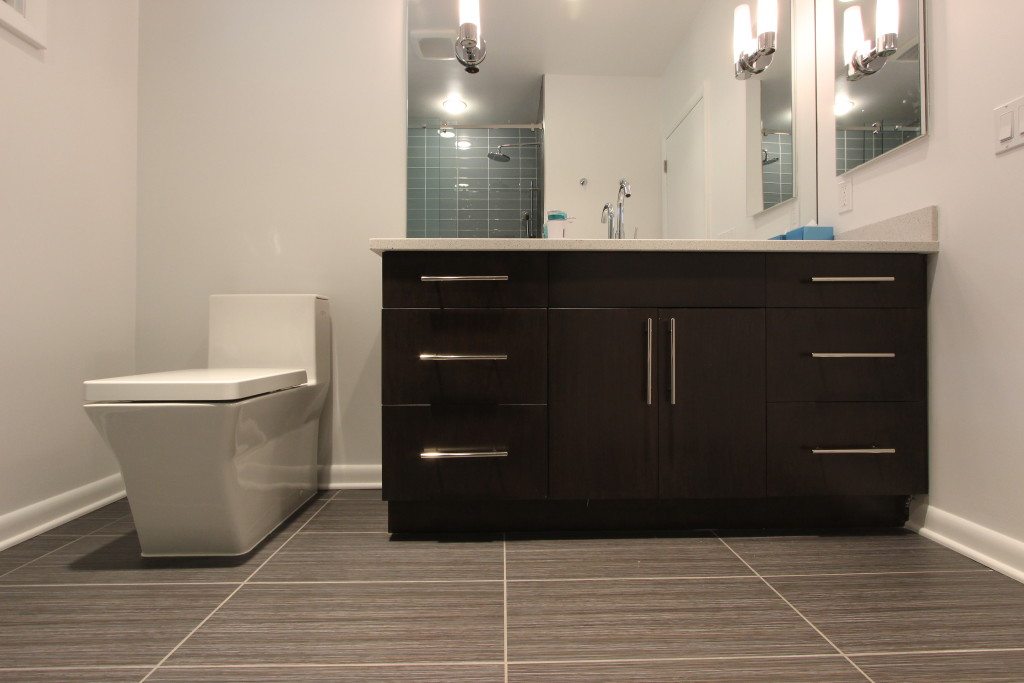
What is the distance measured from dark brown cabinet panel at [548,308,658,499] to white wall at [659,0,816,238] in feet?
3.08

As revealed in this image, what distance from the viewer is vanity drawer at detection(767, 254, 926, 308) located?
5.22ft

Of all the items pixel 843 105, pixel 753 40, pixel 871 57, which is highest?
pixel 753 40

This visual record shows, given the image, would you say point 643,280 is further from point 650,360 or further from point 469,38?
point 469,38

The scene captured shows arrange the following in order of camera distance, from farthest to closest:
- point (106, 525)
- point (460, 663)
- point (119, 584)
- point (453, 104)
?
point (453, 104)
point (106, 525)
point (119, 584)
point (460, 663)

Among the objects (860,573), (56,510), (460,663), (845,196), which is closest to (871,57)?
(845,196)

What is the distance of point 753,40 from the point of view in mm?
2100

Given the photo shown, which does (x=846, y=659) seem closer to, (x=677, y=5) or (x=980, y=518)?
(x=980, y=518)

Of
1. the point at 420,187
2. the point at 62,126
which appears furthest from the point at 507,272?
the point at 62,126

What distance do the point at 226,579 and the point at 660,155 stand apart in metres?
2.11

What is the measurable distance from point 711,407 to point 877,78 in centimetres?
119

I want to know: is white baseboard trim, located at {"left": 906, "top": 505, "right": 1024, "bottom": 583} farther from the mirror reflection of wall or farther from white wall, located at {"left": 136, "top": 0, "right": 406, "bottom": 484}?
white wall, located at {"left": 136, "top": 0, "right": 406, "bottom": 484}

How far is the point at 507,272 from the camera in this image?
1.56m

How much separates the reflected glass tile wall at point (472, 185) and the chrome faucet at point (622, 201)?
0.33 metres

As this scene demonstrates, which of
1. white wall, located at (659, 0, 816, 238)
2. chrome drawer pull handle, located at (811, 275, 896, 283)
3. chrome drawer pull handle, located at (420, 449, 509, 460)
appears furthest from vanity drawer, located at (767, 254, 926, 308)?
chrome drawer pull handle, located at (420, 449, 509, 460)
